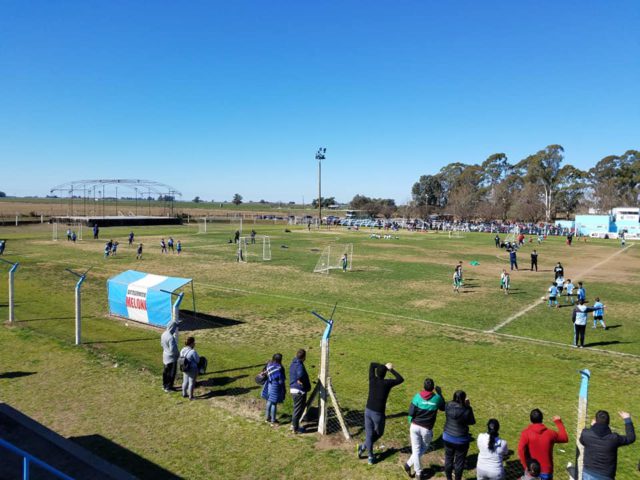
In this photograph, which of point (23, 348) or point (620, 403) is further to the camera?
point (23, 348)

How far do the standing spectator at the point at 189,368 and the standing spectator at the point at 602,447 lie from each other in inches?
293

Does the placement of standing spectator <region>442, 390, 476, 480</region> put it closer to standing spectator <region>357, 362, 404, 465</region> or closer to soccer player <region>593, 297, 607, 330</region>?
standing spectator <region>357, 362, 404, 465</region>

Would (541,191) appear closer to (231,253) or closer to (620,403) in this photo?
(231,253)

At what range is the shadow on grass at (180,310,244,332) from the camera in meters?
16.4

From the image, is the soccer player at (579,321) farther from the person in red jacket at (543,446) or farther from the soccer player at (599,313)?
the person in red jacket at (543,446)

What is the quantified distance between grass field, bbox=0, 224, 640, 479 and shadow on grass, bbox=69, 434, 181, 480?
34mm

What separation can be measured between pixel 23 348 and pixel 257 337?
272 inches

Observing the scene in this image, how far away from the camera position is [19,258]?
1355 inches

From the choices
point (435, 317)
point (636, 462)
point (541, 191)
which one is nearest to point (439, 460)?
point (636, 462)

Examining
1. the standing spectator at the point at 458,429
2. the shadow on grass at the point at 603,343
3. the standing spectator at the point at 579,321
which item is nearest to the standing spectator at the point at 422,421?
the standing spectator at the point at 458,429

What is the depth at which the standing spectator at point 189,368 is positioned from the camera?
32.8 feet

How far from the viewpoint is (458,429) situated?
6930 millimetres

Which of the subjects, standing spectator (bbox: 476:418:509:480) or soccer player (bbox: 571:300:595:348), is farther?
soccer player (bbox: 571:300:595:348)

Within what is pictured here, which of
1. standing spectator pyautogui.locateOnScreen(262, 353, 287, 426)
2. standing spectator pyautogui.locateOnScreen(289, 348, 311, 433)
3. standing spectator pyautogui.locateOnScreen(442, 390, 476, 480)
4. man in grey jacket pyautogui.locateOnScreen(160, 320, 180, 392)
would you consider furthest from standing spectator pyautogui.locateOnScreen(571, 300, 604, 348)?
man in grey jacket pyautogui.locateOnScreen(160, 320, 180, 392)
